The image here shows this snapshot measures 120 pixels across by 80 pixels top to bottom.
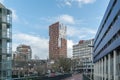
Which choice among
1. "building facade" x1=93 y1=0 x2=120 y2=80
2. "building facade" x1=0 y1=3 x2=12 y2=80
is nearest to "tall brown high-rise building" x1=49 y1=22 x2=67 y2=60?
"building facade" x1=93 y1=0 x2=120 y2=80

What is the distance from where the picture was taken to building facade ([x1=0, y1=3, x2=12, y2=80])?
40625 mm

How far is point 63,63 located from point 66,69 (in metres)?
14.1

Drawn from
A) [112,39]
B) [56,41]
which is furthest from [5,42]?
[56,41]

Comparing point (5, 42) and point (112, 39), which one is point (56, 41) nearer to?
point (5, 42)

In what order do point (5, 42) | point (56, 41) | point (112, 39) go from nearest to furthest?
point (112, 39), point (5, 42), point (56, 41)

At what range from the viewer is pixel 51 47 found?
188 metres

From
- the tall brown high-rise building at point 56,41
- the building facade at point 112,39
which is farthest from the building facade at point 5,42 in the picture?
the tall brown high-rise building at point 56,41

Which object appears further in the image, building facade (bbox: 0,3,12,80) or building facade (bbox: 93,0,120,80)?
building facade (bbox: 0,3,12,80)

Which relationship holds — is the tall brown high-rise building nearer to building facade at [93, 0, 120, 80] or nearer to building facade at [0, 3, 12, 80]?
building facade at [93, 0, 120, 80]

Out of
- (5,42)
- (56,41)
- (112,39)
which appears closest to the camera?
(112,39)

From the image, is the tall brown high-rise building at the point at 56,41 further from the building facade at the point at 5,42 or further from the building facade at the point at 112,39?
the building facade at the point at 5,42

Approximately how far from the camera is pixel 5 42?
4219 cm

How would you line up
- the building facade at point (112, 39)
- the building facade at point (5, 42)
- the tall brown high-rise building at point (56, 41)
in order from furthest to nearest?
the tall brown high-rise building at point (56, 41) → the building facade at point (5, 42) → the building facade at point (112, 39)

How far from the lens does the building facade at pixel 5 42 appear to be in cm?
4062
